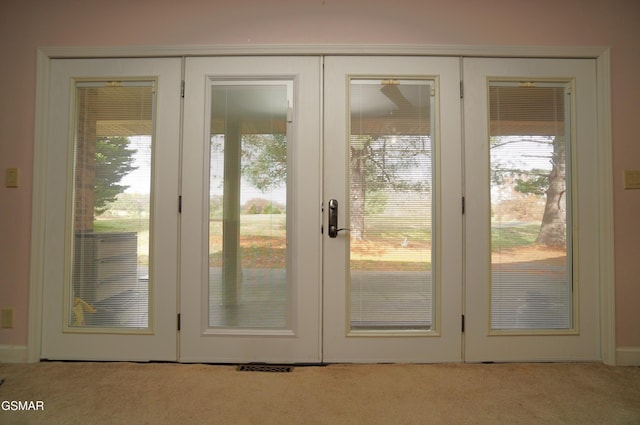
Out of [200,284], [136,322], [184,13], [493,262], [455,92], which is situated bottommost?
[136,322]

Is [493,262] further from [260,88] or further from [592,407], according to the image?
[260,88]

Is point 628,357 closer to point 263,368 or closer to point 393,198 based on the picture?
point 393,198

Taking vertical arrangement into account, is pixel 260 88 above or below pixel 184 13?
below

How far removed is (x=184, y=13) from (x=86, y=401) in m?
2.45

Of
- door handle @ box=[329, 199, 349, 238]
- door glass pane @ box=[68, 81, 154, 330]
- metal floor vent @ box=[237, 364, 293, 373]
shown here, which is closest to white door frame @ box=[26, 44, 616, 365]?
door glass pane @ box=[68, 81, 154, 330]

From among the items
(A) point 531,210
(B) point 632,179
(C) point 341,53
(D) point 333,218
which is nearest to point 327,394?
(D) point 333,218

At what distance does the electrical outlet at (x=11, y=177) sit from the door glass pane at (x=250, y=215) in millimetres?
1321

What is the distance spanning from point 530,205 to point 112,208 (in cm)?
284

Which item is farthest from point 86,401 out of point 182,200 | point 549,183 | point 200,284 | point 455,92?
point 549,183

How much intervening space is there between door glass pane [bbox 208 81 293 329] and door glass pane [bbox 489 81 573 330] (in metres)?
1.43

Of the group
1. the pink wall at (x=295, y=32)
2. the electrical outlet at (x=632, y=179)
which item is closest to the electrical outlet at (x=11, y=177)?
the pink wall at (x=295, y=32)

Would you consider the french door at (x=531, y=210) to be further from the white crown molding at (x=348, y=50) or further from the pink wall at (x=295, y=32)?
the pink wall at (x=295, y=32)

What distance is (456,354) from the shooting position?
2.26m

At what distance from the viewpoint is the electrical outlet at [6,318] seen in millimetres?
2277
